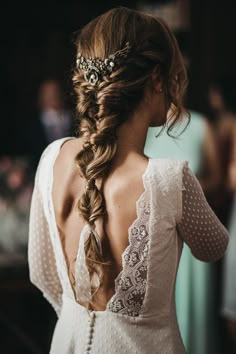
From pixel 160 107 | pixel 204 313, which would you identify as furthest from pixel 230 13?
pixel 160 107

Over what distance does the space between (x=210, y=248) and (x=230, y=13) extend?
11.3ft

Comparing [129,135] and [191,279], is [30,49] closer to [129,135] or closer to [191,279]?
[191,279]

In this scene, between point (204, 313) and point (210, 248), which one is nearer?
point (210, 248)

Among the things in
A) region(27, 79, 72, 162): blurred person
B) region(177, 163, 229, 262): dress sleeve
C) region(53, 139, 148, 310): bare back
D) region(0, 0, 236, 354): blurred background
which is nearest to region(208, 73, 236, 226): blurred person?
region(0, 0, 236, 354): blurred background

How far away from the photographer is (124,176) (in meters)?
1.67

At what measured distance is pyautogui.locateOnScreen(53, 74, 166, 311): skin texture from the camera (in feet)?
5.48

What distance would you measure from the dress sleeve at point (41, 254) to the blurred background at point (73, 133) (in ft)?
0.84

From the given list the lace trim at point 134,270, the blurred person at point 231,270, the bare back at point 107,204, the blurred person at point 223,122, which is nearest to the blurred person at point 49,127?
the blurred person at point 223,122

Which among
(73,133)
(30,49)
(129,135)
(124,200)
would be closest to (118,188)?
(124,200)

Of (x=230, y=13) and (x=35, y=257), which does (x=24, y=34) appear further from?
(x=35, y=257)

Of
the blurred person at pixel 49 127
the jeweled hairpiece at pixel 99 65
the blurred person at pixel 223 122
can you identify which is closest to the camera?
the jeweled hairpiece at pixel 99 65

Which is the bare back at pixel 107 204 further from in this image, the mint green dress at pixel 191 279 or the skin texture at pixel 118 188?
the mint green dress at pixel 191 279

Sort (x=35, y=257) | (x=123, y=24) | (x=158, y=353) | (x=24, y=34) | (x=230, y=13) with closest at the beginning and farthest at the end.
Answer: (x=123, y=24)
(x=158, y=353)
(x=35, y=257)
(x=230, y=13)
(x=24, y=34)

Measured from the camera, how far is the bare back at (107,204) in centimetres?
167
